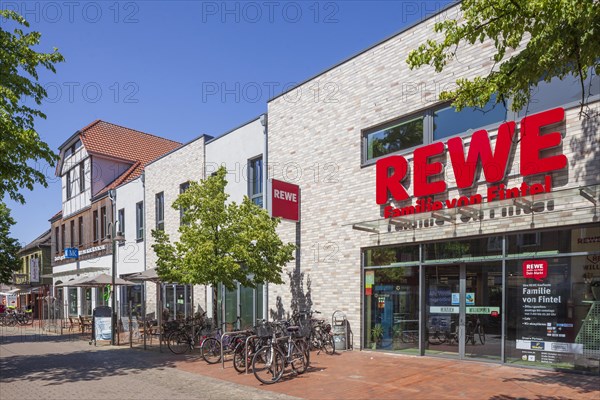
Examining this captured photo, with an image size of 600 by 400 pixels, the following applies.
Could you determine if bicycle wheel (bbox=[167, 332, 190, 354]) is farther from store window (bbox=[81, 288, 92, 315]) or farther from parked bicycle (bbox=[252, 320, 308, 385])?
store window (bbox=[81, 288, 92, 315])

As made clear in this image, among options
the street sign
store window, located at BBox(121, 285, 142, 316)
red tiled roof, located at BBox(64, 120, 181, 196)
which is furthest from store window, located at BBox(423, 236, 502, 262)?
the street sign

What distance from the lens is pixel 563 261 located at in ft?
29.8

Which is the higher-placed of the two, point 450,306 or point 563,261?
point 563,261

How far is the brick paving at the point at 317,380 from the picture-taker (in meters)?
7.80

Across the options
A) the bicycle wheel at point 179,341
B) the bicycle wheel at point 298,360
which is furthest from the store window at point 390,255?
the bicycle wheel at point 179,341

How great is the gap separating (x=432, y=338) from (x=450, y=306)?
925mm

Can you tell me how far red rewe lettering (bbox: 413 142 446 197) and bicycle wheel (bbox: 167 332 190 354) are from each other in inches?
301

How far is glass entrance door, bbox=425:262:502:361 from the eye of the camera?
9977 millimetres

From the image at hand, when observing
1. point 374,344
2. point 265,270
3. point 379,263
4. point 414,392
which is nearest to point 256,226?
point 265,270

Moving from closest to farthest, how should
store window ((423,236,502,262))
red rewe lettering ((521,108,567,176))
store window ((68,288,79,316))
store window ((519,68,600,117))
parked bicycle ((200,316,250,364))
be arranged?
store window ((519,68,600,117)) < red rewe lettering ((521,108,567,176)) < store window ((423,236,502,262)) < parked bicycle ((200,316,250,364)) < store window ((68,288,79,316))

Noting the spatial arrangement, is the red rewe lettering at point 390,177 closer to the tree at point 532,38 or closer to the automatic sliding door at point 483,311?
the automatic sliding door at point 483,311

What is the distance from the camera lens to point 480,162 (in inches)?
402

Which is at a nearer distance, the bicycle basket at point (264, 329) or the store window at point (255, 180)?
the bicycle basket at point (264, 329)

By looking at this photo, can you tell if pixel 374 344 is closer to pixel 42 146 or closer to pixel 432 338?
pixel 432 338
